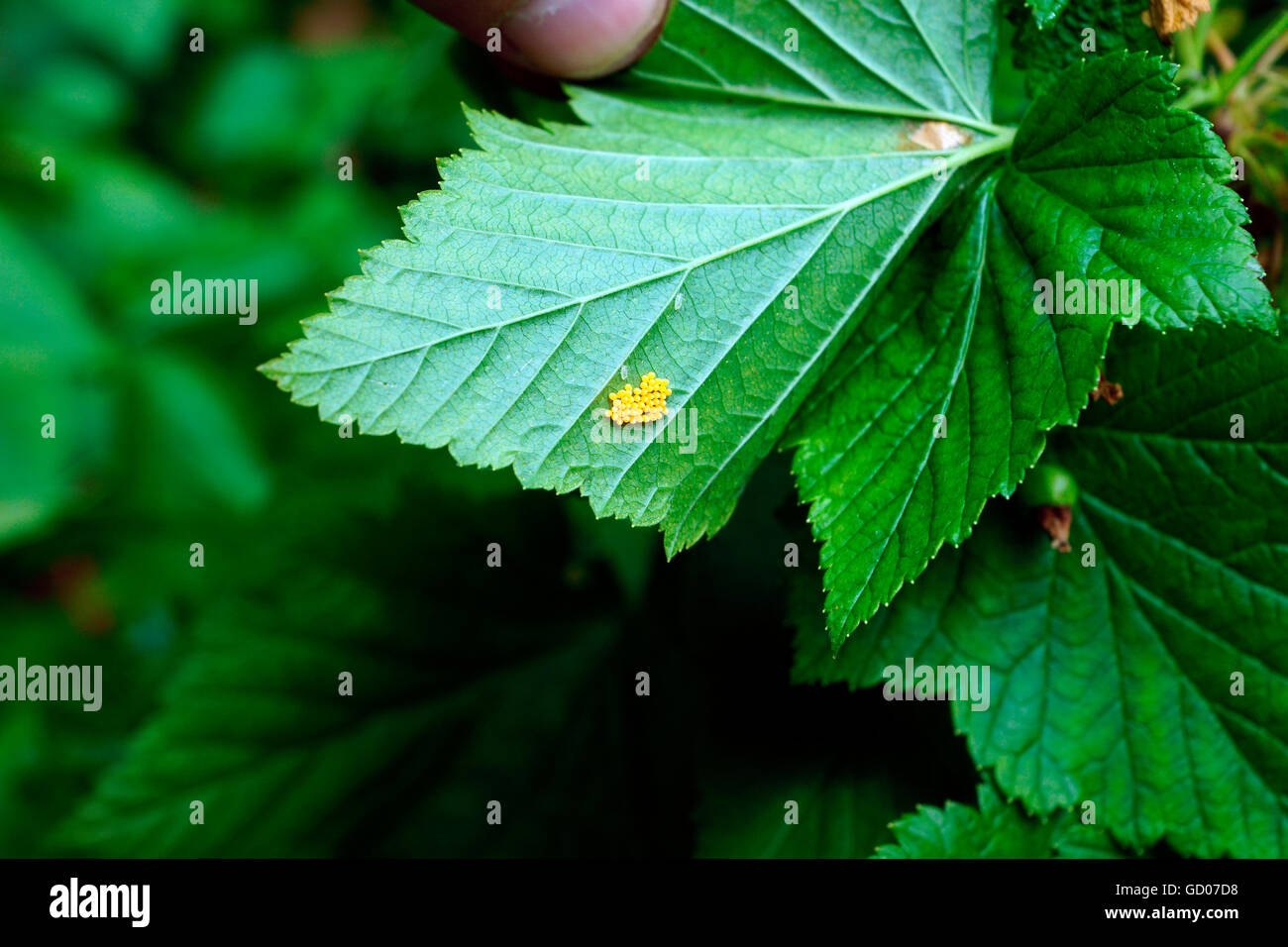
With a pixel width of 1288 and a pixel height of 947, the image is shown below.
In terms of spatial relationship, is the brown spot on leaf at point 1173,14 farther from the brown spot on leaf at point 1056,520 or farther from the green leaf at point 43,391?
the green leaf at point 43,391

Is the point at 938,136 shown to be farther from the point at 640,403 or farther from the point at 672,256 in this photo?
the point at 640,403

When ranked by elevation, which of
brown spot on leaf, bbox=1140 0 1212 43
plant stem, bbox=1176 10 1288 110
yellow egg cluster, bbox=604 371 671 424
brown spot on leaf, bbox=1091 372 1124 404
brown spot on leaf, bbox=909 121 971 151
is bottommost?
yellow egg cluster, bbox=604 371 671 424

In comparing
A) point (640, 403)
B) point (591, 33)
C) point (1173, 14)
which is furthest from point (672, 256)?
point (1173, 14)

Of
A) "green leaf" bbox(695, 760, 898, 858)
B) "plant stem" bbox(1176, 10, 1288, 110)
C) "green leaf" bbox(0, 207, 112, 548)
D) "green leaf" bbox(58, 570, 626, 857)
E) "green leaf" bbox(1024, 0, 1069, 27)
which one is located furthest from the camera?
"green leaf" bbox(0, 207, 112, 548)

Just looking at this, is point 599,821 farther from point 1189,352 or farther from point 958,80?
point 958,80

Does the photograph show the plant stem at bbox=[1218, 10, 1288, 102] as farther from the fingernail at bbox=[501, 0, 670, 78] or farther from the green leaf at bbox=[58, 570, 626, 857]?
the green leaf at bbox=[58, 570, 626, 857]

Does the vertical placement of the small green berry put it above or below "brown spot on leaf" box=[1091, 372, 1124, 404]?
below

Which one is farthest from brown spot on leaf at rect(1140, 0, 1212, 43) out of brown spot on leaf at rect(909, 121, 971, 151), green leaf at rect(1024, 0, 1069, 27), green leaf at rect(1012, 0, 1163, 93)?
brown spot on leaf at rect(909, 121, 971, 151)
